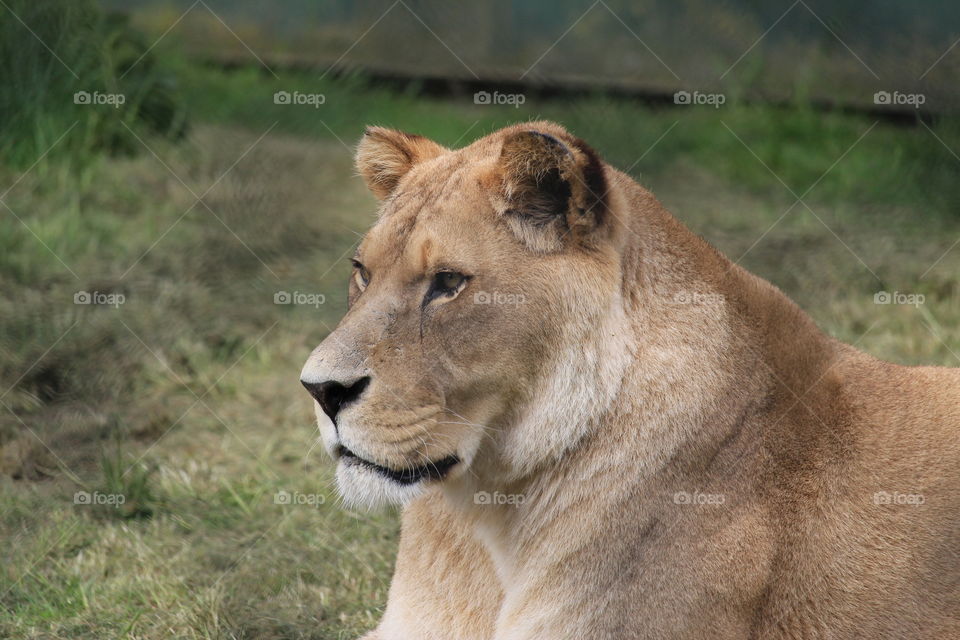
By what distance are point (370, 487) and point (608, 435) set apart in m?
0.61

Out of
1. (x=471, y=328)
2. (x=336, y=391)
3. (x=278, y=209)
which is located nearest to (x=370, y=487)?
(x=336, y=391)

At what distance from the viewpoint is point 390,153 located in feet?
12.2

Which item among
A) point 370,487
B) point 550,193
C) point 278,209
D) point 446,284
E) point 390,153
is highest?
point 278,209

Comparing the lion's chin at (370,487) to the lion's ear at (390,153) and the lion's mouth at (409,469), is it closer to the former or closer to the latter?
the lion's mouth at (409,469)

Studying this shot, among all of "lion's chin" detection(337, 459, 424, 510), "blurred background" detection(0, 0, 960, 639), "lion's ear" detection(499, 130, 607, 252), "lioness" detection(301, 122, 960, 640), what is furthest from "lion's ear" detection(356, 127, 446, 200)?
"blurred background" detection(0, 0, 960, 639)

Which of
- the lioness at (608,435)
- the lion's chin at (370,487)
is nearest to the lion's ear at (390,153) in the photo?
the lioness at (608,435)

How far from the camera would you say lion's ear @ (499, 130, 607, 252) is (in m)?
3.14

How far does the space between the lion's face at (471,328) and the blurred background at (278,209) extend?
55.6 inches

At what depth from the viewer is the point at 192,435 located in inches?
234

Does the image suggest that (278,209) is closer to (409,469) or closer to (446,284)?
(446,284)

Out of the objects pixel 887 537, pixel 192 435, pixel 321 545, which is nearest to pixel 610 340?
pixel 887 537

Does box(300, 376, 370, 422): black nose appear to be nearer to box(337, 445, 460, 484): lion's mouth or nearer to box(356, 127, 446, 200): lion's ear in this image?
box(337, 445, 460, 484): lion's mouth

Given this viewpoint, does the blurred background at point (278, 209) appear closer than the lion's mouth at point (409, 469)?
No

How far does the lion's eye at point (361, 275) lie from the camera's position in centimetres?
338
